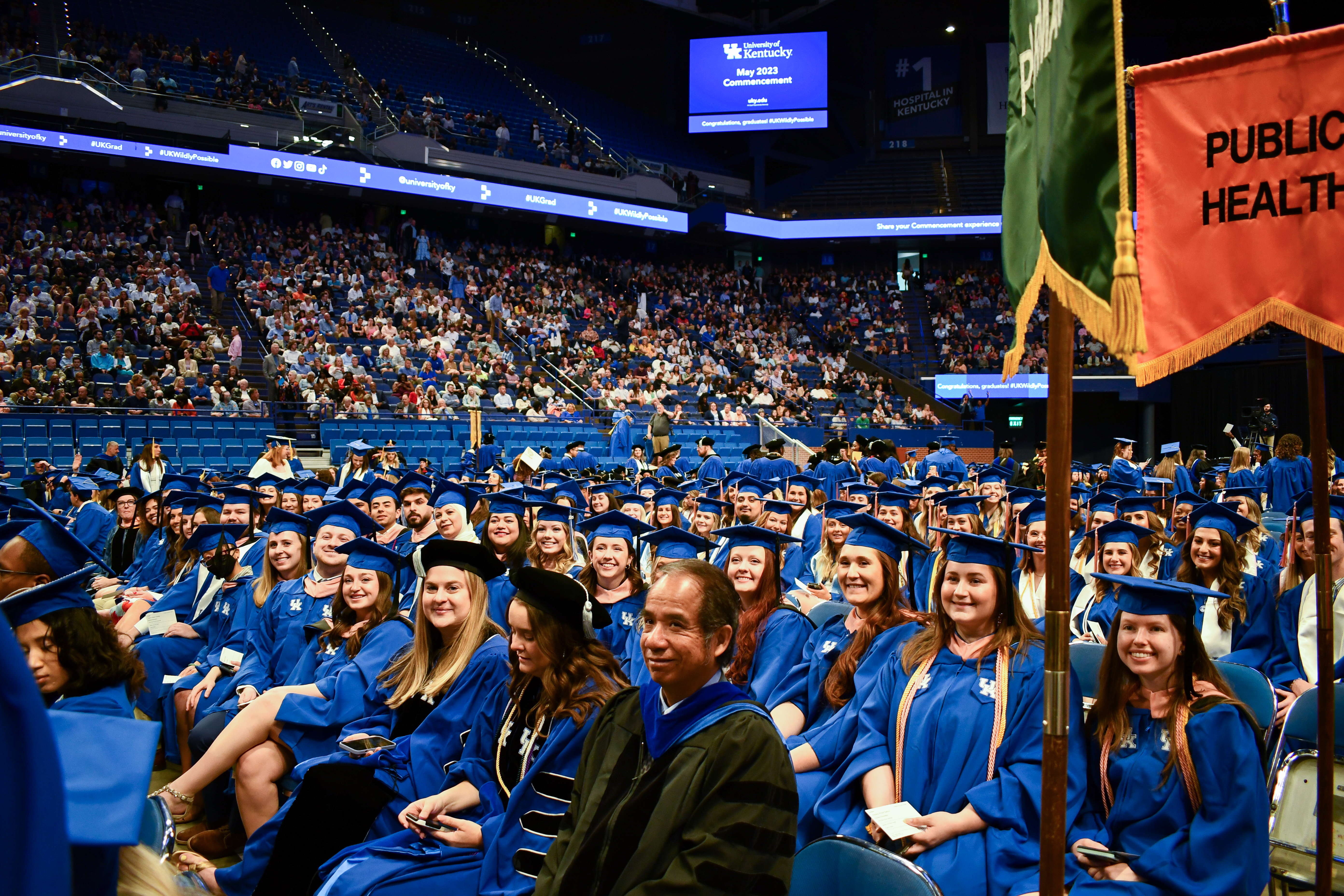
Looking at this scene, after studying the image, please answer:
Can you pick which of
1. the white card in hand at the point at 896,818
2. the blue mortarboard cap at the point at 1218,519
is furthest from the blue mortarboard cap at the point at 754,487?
the white card in hand at the point at 896,818

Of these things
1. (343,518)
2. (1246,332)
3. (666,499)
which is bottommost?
(666,499)

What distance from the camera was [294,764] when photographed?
4.08 meters

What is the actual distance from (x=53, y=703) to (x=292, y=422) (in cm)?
1400

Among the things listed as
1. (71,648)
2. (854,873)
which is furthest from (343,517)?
(854,873)

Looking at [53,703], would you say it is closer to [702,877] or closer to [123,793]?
[702,877]

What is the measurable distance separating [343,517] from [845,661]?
2.97 meters

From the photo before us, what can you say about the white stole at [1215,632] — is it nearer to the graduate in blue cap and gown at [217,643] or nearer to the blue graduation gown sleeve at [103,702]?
the blue graduation gown sleeve at [103,702]

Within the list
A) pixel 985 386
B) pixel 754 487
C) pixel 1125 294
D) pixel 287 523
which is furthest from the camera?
pixel 985 386

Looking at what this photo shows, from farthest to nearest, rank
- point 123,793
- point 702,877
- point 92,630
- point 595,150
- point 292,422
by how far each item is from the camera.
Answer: point 595,150 → point 292,422 → point 92,630 → point 702,877 → point 123,793

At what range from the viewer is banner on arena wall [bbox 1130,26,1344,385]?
2008 millimetres

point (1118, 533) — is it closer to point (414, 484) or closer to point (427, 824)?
point (427, 824)

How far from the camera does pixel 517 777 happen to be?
10.4 feet

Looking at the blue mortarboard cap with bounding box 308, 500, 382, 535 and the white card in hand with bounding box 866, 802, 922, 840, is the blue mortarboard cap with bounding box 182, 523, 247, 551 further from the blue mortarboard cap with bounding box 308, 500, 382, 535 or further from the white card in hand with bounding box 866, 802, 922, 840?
the white card in hand with bounding box 866, 802, 922, 840

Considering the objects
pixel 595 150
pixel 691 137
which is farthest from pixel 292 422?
pixel 691 137
